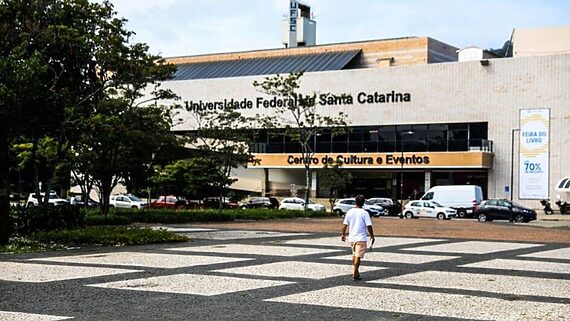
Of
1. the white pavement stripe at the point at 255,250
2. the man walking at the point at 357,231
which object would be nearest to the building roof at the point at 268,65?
the white pavement stripe at the point at 255,250

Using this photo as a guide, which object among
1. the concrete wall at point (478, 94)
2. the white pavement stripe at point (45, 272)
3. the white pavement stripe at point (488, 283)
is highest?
the concrete wall at point (478, 94)

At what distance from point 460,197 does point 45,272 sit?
45735mm

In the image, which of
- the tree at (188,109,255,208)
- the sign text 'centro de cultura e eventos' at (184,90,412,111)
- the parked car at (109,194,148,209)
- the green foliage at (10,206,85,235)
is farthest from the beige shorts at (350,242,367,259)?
the sign text 'centro de cultura e eventos' at (184,90,412,111)

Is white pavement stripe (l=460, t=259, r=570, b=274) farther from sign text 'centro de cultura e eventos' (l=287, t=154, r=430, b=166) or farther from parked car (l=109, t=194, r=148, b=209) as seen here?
sign text 'centro de cultura e eventos' (l=287, t=154, r=430, b=166)

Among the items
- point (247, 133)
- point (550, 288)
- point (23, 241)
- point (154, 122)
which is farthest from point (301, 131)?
point (550, 288)

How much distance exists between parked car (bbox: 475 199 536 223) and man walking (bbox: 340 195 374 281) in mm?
35828

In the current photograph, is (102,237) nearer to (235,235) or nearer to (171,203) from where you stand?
(235,235)

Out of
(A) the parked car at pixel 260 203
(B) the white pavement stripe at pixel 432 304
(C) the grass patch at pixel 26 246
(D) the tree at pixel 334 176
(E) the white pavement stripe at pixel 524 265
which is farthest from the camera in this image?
(A) the parked car at pixel 260 203

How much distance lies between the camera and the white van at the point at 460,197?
5656cm

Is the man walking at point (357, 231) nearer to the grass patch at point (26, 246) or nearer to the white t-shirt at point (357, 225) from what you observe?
the white t-shirt at point (357, 225)

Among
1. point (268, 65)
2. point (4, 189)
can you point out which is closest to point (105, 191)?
point (4, 189)

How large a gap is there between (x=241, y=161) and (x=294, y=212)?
5.24m

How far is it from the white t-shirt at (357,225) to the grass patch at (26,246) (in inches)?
357

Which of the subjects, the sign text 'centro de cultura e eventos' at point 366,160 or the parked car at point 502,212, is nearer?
the parked car at point 502,212
